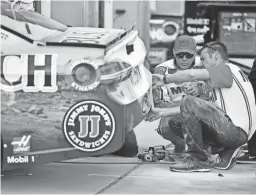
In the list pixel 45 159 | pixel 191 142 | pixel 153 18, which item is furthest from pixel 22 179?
pixel 153 18

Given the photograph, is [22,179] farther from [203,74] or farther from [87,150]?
[203,74]

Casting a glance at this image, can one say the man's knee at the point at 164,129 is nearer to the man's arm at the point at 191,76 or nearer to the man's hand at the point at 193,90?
the man's hand at the point at 193,90

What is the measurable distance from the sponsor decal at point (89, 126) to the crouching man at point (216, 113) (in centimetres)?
116

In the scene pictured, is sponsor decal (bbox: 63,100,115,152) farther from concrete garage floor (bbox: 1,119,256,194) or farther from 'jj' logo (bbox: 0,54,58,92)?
concrete garage floor (bbox: 1,119,256,194)

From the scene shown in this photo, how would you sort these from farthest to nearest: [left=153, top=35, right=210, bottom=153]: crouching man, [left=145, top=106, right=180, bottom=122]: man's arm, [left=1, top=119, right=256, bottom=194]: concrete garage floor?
1. [left=145, top=106, right=180, bottom=122]: man's arm
2. [left=153, top=35, right=210, bottom=153]: crouching man
3. [left=1, top=119, right=256, bottom=194]: concrete garage floor

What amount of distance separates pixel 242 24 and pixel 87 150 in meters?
6.49

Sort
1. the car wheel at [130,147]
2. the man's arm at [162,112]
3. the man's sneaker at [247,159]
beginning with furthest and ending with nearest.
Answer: the car wheel at [130,147] → the man's sneaker at [247,159] → the man's arm at [162,112]

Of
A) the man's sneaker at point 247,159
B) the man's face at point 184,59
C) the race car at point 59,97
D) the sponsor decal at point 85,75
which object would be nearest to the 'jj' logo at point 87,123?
the race car at point 59,97

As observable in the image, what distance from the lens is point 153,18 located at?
45.2ft

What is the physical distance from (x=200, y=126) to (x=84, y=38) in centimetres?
152

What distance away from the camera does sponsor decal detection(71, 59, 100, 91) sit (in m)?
4.68

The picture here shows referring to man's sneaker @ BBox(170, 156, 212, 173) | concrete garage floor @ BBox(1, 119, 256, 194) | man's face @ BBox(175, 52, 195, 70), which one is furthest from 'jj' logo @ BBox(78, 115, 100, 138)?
man's face @ BBox(175, 52, 195, 70)

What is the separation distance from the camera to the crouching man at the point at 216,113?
226 inches

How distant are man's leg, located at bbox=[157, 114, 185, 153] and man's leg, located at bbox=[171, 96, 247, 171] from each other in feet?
1.19
